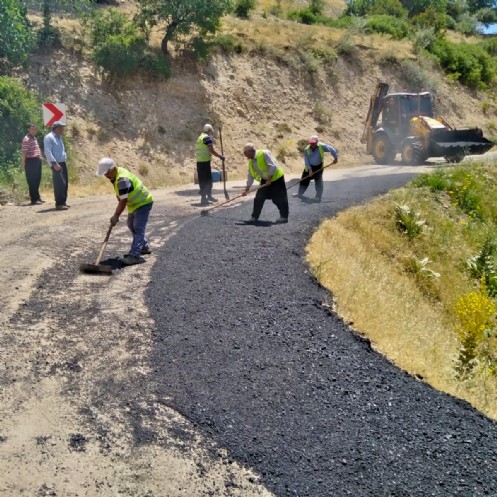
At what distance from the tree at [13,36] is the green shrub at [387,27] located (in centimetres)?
2383

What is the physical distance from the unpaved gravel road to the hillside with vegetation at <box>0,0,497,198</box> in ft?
26.5

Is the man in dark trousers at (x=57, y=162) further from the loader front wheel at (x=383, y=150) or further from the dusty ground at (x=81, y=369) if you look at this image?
the loader front wheel at (x=383, y=150)

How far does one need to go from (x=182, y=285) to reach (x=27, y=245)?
2.86 m

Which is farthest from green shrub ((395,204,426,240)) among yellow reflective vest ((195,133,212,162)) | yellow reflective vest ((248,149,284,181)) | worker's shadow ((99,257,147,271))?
worker's shadow ((99,257,147,271))

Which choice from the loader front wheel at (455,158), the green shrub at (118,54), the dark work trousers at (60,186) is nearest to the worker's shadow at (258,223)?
the dark work trousers at (60,186)

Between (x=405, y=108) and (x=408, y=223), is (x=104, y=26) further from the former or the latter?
(x=408, y=223)

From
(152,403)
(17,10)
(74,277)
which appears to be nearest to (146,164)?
(17,10)

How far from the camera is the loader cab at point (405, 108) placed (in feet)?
77.5

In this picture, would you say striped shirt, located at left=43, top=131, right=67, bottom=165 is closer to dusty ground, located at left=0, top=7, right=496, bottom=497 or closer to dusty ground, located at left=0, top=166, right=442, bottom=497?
dusty ground, located at left=0, top=7, right=496, bottom=497

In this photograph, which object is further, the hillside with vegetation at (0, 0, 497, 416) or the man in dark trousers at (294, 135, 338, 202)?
the man in dark trousers at (294, 135, 338, 202)

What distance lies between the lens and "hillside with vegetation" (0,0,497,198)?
66.6 feet

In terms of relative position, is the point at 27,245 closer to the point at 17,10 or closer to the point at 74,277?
the point at 74,277

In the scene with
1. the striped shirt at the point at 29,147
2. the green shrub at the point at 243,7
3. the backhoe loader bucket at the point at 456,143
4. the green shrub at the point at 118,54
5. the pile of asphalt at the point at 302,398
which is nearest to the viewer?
the pile of asphalt at the point at 302,398

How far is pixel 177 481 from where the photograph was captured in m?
3.89
